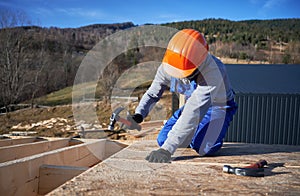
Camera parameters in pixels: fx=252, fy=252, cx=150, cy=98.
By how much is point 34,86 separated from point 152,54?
1535cm

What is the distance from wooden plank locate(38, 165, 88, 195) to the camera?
73.7 inches

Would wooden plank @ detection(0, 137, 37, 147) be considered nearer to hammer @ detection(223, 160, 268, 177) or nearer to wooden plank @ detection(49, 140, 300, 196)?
wooden plank @ detection(49, 140, 300, 196)

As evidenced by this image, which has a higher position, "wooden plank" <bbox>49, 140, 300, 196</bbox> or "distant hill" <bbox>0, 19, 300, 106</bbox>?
"distant hill" <bbox>0, 19, 300, 106</bbox>

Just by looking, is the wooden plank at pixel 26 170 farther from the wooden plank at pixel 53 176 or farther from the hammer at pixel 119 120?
the hammer at pixel 119 120

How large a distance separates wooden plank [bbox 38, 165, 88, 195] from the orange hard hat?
104 centimetres

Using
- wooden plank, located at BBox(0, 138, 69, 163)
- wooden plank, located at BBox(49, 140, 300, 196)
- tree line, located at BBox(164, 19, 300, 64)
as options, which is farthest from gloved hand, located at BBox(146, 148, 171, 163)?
tree line, located at BBox(164, 19, 300, 64)

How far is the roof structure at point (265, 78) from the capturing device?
928cm

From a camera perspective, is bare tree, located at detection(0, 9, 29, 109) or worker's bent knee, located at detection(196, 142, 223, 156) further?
bare tree, located at detection(0, 9, 29, 109)

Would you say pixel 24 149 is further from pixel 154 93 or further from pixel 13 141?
pixel 154 93

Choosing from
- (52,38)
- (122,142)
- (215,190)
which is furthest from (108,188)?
(52,38)

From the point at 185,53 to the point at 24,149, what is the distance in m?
2.08

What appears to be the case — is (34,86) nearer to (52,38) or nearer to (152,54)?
(152,54)

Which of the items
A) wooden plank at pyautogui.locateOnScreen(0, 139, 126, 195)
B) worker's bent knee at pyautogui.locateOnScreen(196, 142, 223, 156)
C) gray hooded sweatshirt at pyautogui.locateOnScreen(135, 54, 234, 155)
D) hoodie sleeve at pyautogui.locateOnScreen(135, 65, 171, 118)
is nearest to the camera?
wooden plank at pyautogui.locateOnScreen(0, 139, 126, 195)

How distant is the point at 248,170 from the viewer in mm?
1686
